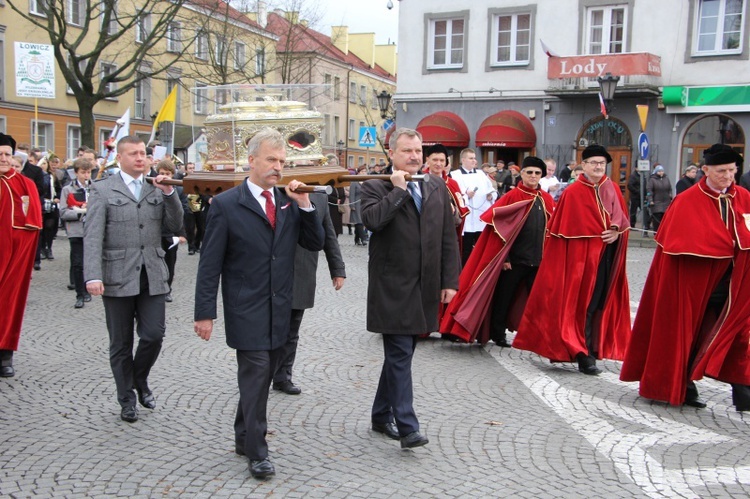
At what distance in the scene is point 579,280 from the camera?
785 centimetres

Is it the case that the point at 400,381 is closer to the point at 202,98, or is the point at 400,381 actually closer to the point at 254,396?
the point at 254,396

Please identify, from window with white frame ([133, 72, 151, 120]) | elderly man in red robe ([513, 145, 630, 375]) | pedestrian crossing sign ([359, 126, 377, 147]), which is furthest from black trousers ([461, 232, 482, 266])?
window with white frame ([133, 72, 151, 120])

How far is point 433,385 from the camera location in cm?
724

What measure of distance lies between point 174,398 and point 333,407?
1.24m

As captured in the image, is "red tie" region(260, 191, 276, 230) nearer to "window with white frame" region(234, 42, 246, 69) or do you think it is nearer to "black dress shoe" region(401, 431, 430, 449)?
"black dress shoe" region(401, 431, 430, 449)

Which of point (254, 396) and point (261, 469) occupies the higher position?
point (254, 396)

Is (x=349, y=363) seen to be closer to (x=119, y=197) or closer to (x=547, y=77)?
(x=119, y=197)

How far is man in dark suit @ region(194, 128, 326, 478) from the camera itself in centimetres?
502

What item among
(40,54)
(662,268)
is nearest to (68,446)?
(662,268)

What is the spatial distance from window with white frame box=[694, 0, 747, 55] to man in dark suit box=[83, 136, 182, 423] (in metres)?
24.3

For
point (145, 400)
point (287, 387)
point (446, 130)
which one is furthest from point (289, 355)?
point (446, 130)

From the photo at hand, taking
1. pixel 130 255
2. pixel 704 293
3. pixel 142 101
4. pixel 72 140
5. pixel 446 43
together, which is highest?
pixel 446 43

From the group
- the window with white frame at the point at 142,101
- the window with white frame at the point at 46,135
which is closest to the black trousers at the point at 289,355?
the window with white frame at the point at 46,135

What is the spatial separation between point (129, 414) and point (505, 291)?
4.18 metres
